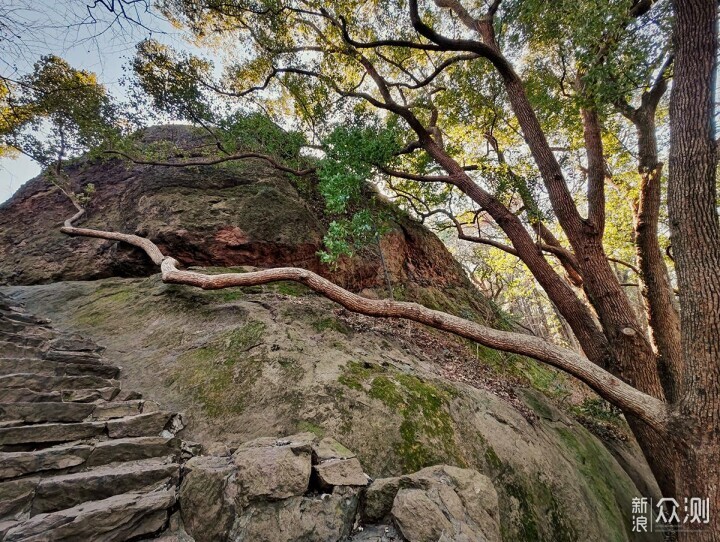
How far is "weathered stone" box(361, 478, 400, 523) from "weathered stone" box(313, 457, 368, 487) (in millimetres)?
105

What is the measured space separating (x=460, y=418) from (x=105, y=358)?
5.35 m

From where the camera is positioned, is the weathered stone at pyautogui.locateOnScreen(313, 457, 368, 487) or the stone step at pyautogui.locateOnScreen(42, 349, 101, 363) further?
the stone step at pyautogui.locateOnScreen(42, 349, 101, 363)

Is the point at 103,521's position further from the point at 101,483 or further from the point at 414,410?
the point at 414,410

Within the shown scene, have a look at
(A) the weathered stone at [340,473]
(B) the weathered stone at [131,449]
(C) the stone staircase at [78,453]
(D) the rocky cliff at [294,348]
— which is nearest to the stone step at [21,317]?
(D) the rocky cliff at [294,348]

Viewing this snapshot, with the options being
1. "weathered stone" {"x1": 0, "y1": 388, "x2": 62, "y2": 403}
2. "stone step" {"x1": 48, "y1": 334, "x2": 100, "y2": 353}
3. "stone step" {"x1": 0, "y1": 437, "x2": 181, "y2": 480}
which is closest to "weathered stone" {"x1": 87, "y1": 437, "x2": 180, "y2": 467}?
"stone step" {"x1": 0, "y1": 437, "x2": 181, "y2": 480}

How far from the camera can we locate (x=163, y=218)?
7.65 metres

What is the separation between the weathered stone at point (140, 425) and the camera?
2900 mm

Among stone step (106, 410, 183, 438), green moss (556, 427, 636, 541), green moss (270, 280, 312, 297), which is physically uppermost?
green moss (270, 280, 312, 297)

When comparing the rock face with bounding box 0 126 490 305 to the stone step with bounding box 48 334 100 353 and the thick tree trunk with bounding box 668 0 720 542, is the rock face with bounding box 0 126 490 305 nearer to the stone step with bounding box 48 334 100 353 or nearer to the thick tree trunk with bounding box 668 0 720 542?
the stone step with bounding box 48 334 100 353

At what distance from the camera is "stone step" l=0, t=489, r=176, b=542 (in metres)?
1.82

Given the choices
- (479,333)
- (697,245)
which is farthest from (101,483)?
(697,245)

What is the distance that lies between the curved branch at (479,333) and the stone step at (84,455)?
2.84 m

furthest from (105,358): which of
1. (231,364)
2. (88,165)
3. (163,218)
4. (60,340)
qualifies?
(88,165)

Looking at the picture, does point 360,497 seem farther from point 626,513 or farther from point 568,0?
point 568,0
